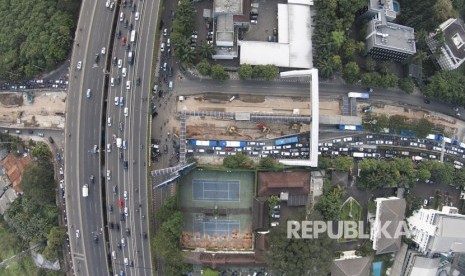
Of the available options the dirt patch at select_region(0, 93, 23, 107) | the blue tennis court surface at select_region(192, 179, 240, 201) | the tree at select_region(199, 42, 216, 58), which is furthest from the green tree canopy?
the blue tennis court surface at select_region(192, 179, 240, 201)

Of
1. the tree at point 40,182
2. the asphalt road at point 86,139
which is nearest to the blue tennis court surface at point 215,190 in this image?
the asphalt road at point 86,139

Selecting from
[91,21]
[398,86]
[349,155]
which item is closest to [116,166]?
[91,21]

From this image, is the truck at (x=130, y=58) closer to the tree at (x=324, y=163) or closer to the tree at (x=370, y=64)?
the tree at (x=324, y=163)

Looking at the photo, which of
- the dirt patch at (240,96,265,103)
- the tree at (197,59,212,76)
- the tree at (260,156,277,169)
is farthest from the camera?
the dirt patch at (240,96,265,103)

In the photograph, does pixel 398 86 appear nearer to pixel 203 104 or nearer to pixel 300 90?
A: pixel 300 90

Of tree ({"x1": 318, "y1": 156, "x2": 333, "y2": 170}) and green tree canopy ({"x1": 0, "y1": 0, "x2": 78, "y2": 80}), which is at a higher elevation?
green tree canopy ({"x1": 0, "y1": 0, "x2": 78, "y2": 80})

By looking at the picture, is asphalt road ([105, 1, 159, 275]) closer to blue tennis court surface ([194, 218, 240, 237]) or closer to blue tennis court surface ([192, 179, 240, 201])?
blue tennis court surface ([192, 179, 240, 201])

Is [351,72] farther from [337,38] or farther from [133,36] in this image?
[133,36]
